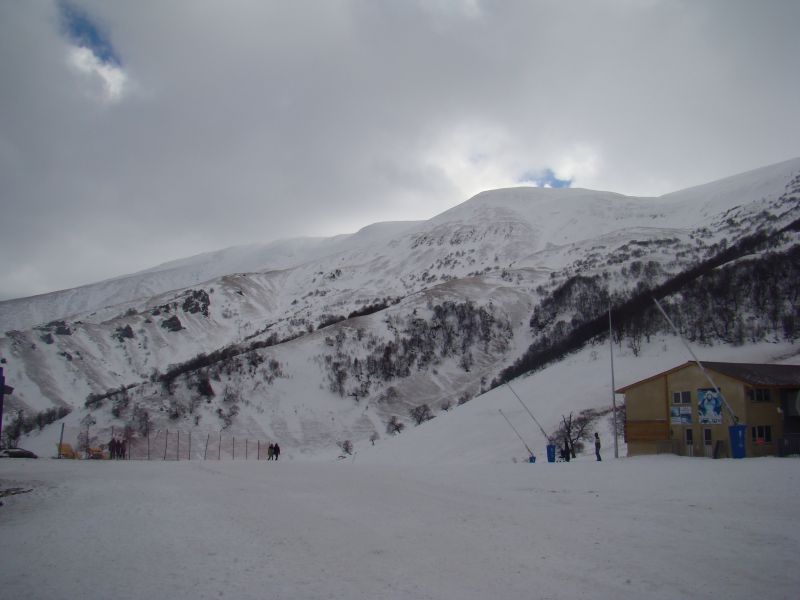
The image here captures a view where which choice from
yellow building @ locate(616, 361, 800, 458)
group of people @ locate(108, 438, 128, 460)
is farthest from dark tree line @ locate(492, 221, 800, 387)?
group of people @ locate(108, 438, 128, 460)

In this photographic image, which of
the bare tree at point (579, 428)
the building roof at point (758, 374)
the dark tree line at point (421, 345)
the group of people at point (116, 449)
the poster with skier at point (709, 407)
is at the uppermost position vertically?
the dark tree line at point (421, 345)

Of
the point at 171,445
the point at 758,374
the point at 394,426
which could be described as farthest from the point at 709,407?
the point at 171,445

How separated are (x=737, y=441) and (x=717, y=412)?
4.36 m

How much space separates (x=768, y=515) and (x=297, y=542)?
394 inches

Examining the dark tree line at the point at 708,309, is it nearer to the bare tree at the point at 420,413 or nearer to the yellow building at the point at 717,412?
the bare tree at the point at 420,413

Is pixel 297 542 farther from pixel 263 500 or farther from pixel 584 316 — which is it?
pixel 584 316

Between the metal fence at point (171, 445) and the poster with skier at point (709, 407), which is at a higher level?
the poster with skier at point (709, 407)

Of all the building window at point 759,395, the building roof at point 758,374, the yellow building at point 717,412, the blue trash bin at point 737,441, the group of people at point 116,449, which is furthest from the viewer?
the group of people at point 116,449

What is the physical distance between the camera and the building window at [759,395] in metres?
30.0

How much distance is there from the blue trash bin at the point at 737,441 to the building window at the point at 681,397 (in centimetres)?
580

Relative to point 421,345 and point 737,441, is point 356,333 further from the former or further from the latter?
point 737,441

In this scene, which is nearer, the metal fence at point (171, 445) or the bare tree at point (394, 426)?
the metal fence at point (171, 445)

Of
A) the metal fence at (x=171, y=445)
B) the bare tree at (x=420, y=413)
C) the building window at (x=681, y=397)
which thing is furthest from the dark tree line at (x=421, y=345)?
→ the building window at (x=681, y=397)

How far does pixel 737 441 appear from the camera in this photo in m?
26.4
